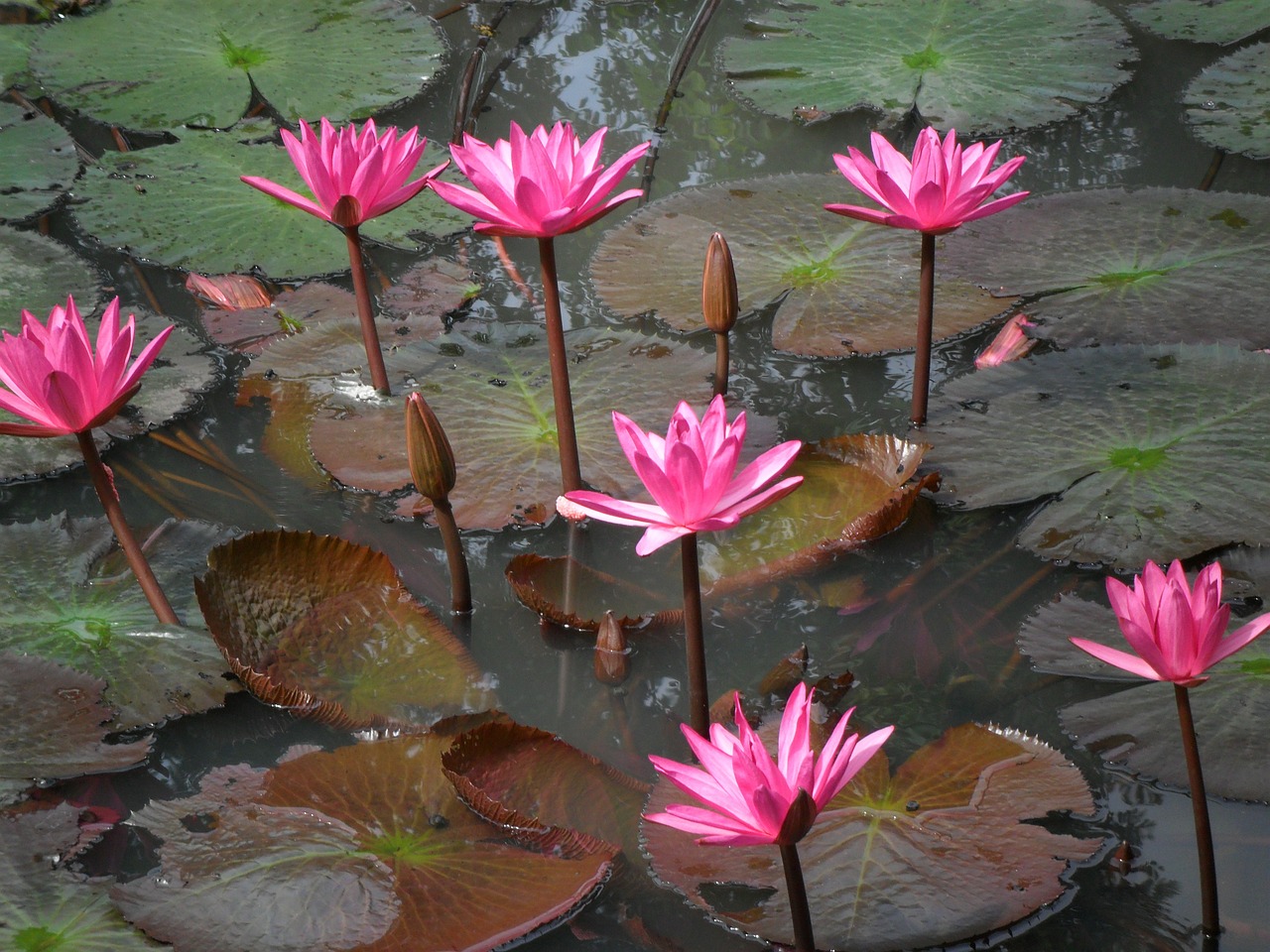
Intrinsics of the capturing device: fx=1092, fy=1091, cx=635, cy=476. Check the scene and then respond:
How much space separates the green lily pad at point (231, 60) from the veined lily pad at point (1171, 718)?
2859 millimetres

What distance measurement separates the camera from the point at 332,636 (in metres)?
1.91

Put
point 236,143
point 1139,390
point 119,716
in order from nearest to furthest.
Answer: point 119,716
point 1139,390
point 236,143

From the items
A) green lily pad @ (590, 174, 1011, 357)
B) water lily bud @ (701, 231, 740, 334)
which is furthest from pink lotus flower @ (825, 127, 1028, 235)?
green lily pad @ (590, 174, 1011, 357)

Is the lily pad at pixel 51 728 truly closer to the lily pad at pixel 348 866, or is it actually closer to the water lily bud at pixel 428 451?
the lily pad at pixel 348 866

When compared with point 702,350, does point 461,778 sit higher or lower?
lower

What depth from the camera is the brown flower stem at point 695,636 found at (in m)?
1.43

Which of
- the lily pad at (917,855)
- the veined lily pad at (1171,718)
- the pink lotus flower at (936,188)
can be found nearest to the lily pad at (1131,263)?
the pink lotus flower at (936,188)

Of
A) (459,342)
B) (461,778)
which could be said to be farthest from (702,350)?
(461,778)

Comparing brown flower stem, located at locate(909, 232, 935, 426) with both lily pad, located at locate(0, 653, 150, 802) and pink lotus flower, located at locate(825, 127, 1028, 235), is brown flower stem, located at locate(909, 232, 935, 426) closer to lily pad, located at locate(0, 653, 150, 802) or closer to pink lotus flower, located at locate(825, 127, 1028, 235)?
pink lotus flower, located at locate(825, 127, 1028, 235)

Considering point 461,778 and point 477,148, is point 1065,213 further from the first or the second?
point 461,778

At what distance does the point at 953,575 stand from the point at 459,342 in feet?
4.24

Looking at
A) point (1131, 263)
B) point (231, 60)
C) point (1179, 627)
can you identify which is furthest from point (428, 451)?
point (231, 60)

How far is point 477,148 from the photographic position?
191 centimetres

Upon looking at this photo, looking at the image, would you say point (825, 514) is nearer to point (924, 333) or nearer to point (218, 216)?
point (924, 333)
